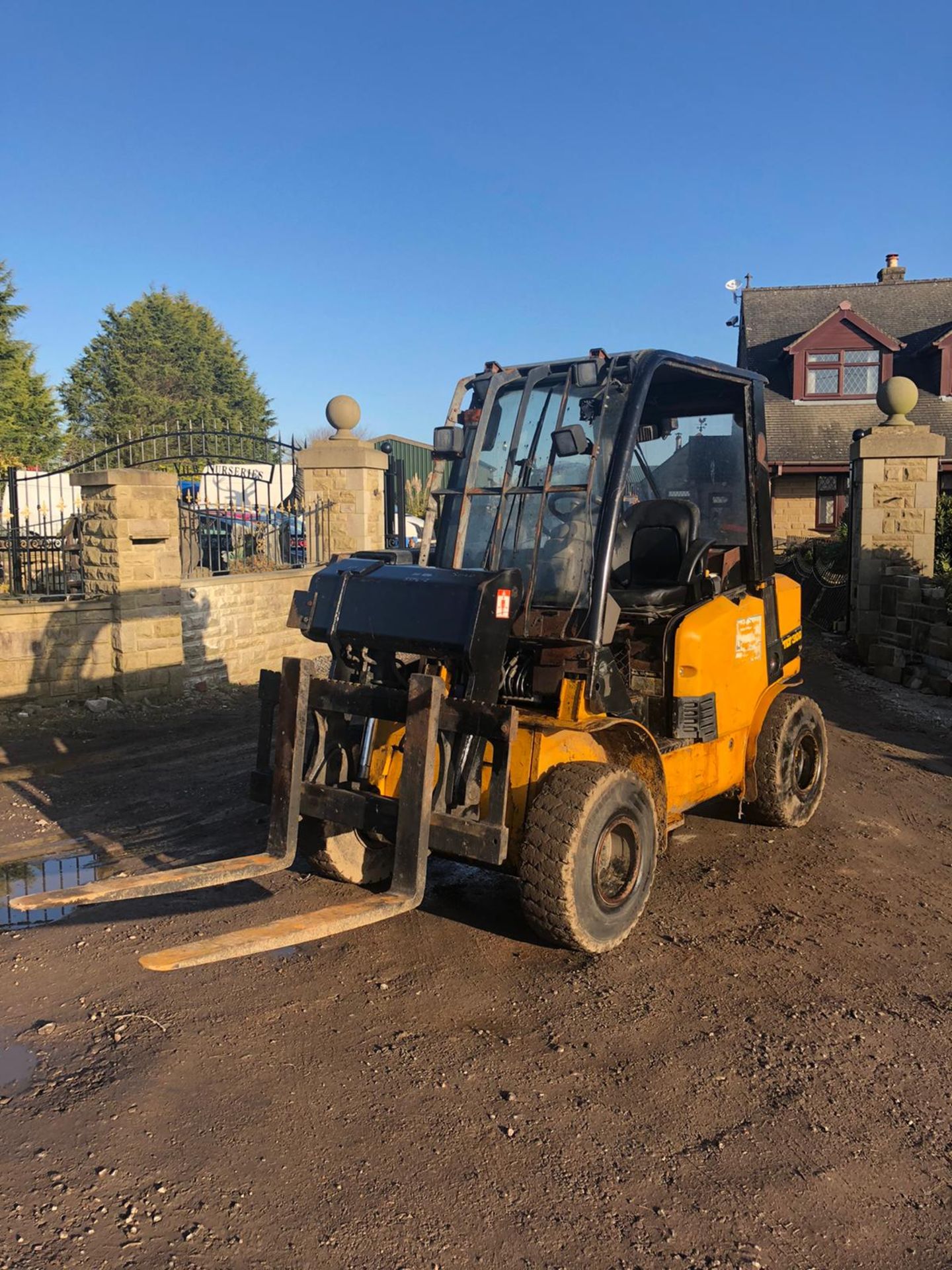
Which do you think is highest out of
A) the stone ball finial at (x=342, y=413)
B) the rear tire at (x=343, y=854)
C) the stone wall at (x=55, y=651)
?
the stone ball finial at (x=342, y=413)

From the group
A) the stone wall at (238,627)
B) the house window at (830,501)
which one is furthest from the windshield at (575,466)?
the house window at (830,501)

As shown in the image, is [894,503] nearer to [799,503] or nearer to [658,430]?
[658,430]

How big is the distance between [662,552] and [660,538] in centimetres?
8

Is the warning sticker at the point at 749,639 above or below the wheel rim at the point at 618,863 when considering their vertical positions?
above

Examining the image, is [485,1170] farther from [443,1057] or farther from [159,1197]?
[159,1197]

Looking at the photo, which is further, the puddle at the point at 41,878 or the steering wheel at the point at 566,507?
the puddle at the point at 41,878

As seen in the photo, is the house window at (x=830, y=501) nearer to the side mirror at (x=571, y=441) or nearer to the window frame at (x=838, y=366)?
the window frame at (x=838, y=366)

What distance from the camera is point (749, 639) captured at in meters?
5.79

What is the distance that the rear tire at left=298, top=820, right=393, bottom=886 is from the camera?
193 inches

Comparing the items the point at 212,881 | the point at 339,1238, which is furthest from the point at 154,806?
the point at 339,1238

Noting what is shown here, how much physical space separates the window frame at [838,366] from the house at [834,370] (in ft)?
0.07

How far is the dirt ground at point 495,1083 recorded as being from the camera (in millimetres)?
2822

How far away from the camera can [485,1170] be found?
308 cm

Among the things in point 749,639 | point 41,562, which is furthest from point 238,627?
point 749,639
